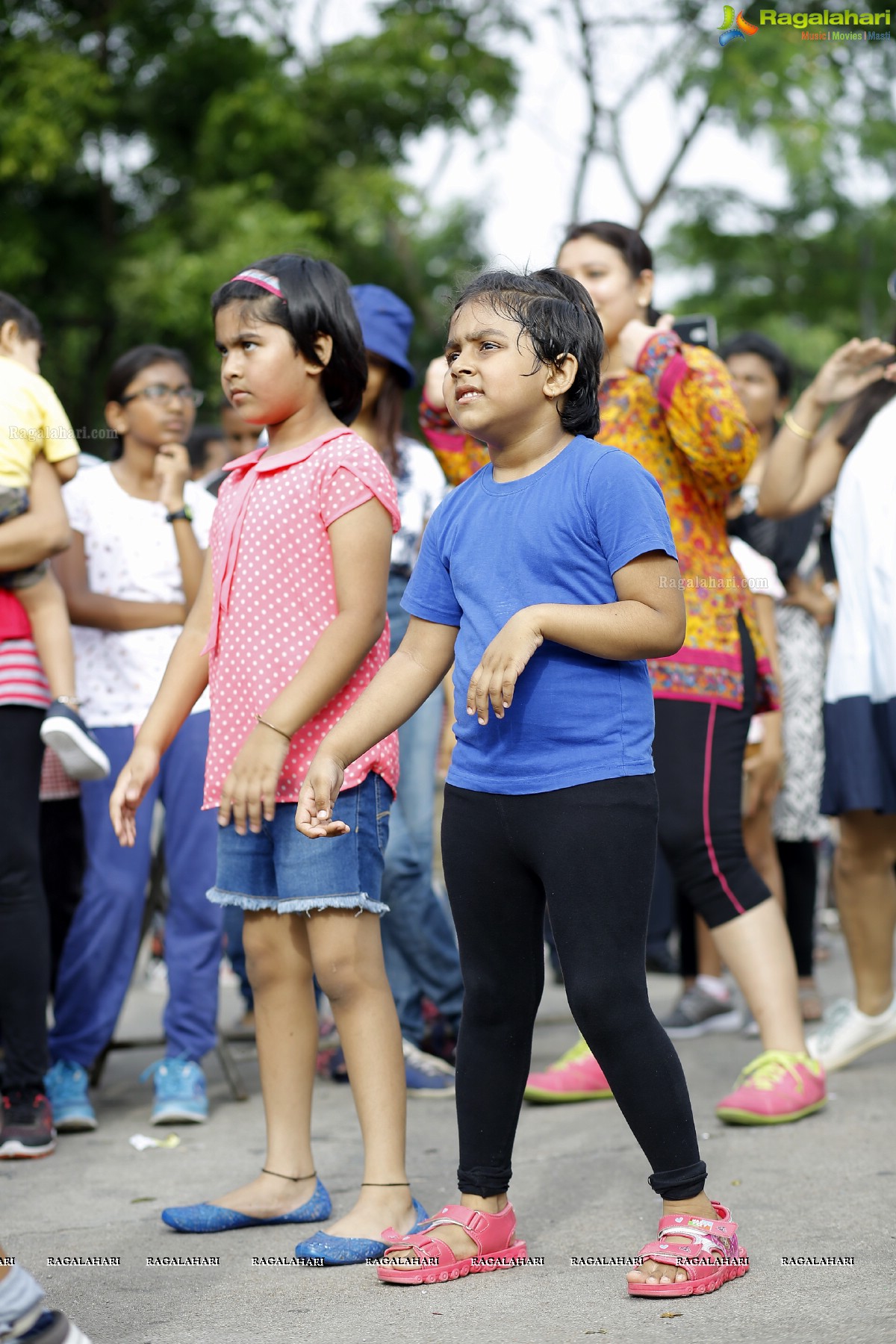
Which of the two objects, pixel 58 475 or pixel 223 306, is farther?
pixel 58 475

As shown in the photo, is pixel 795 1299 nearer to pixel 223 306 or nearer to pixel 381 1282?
pixel 381 1282

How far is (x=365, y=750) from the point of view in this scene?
2.79 meters

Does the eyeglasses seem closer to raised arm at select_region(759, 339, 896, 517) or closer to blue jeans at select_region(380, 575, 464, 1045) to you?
blue jeans at select_region(380, 575, 464, 1045)

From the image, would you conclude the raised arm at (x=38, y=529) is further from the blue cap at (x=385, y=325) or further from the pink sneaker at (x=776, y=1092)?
the pink sneaker at (x=776, y=1092)

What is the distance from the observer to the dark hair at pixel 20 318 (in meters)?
4.09

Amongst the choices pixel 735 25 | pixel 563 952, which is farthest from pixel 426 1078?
pixel 735 25

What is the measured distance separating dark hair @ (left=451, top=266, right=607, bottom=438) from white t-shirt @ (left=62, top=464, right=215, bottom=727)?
167cm

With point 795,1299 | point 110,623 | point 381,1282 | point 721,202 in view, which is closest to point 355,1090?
point 381,1282

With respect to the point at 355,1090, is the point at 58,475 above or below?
above

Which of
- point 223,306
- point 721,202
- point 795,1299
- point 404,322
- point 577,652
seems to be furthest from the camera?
point 721,202

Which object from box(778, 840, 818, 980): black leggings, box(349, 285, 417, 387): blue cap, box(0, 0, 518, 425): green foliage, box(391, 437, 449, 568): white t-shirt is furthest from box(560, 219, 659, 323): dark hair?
box(0, 0, 518, 425): green foliage

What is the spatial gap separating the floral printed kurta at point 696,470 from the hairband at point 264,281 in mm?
1070

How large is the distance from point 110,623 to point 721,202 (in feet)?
60.4

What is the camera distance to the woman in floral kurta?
12.4 ft
